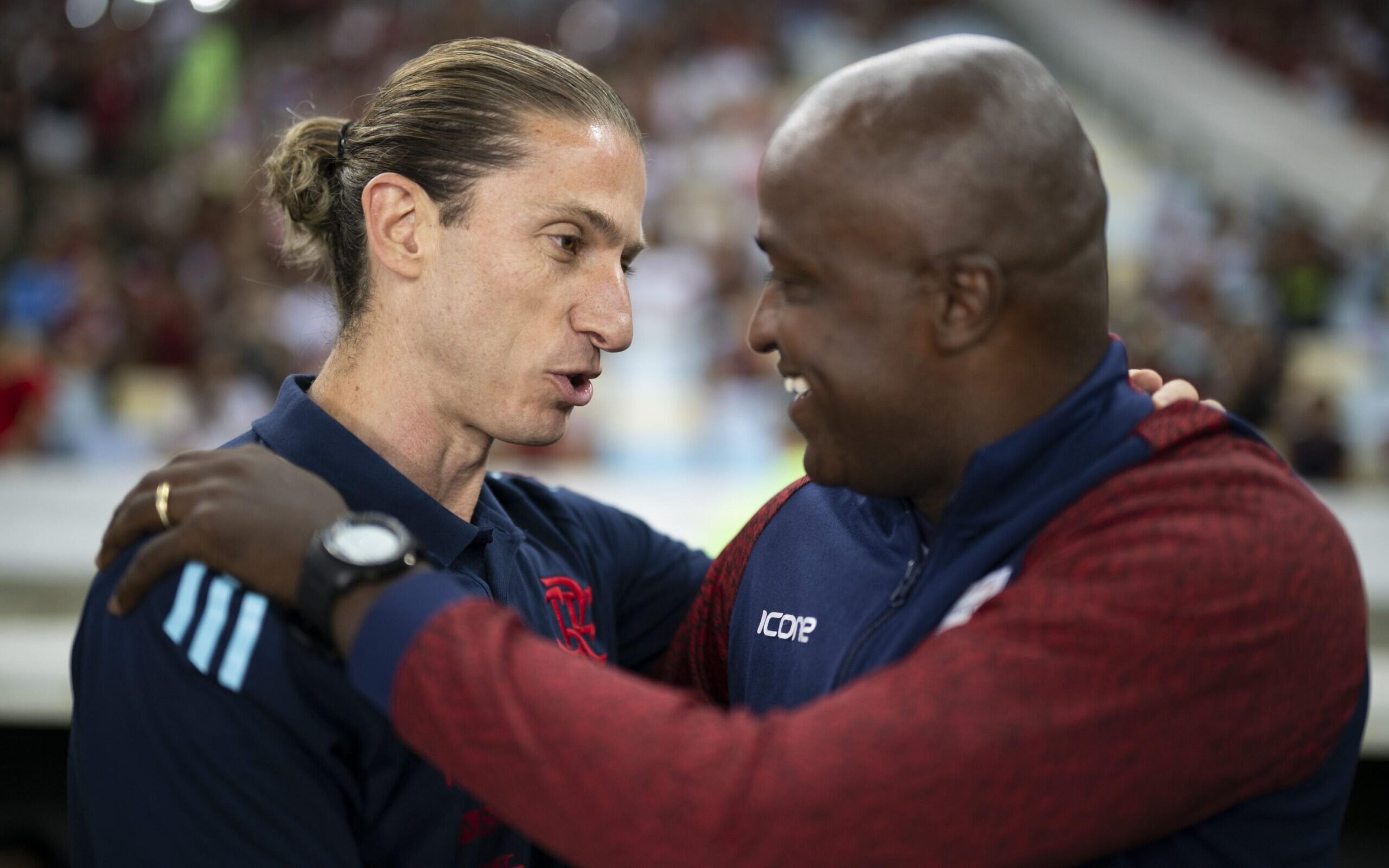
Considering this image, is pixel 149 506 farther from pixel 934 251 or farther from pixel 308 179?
pixel 934 251

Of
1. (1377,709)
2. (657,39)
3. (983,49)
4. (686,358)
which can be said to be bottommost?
(686,358)

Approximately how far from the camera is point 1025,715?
1065 millimetres

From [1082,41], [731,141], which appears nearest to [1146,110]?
[1082,41]

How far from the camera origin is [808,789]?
1.06 m

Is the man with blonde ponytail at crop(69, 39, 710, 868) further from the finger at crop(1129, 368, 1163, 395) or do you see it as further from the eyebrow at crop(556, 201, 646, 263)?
the finger at crop(1129, 368, 1163, 395)

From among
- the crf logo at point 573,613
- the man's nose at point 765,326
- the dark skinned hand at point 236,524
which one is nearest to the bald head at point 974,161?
the man's nose at point 765,326

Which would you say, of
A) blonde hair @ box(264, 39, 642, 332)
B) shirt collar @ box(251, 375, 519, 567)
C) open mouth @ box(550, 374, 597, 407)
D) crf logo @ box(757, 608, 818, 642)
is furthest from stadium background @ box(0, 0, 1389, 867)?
crf logo @ box(757, 608, 818, 642)

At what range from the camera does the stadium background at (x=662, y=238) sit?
4.52 m

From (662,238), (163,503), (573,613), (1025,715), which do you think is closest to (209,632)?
(163,503)

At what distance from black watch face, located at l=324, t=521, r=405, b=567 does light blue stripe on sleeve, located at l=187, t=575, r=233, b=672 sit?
164mm

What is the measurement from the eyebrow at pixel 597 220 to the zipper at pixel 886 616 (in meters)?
0.62

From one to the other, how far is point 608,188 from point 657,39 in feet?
32.1

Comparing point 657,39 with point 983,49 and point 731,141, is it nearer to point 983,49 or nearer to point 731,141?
point 731,141

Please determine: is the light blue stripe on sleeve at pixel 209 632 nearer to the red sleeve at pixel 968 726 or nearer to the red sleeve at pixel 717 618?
the red sleeve at pixel 968 726
